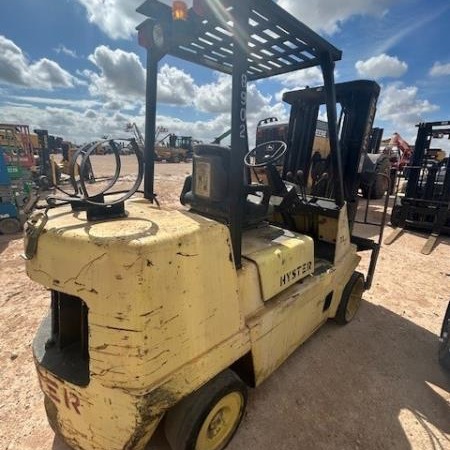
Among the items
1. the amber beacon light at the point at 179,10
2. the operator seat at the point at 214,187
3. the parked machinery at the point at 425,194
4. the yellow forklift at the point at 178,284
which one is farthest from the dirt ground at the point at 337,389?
the parked machinery at the point at 425,194

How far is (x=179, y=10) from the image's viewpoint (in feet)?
5.35

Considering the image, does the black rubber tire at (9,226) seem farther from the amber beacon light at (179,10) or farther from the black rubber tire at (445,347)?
the black rubber tire at (445,347)

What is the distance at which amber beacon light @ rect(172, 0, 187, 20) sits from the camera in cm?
162

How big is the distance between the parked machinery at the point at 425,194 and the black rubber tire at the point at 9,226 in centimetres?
881

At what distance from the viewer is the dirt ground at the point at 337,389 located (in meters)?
2.23

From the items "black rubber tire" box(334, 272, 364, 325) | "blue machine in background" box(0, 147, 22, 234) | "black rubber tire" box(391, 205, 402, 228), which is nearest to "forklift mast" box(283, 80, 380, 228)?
"black rubber tire" box(334, 272, 364, 325)

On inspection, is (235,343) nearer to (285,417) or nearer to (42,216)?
(285,417)

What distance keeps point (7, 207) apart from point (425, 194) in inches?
411

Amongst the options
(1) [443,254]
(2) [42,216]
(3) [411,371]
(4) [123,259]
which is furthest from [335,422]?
(1) [443,254]

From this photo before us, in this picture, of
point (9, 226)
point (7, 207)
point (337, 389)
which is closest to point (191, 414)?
point (337, 389)

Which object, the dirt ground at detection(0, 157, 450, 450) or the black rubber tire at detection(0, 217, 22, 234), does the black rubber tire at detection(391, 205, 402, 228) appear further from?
the black rubber tire at detection(0, 217, 22, 234)

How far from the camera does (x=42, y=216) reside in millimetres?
1755

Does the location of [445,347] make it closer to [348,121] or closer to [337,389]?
[337,389]

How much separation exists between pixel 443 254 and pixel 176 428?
6.48m
